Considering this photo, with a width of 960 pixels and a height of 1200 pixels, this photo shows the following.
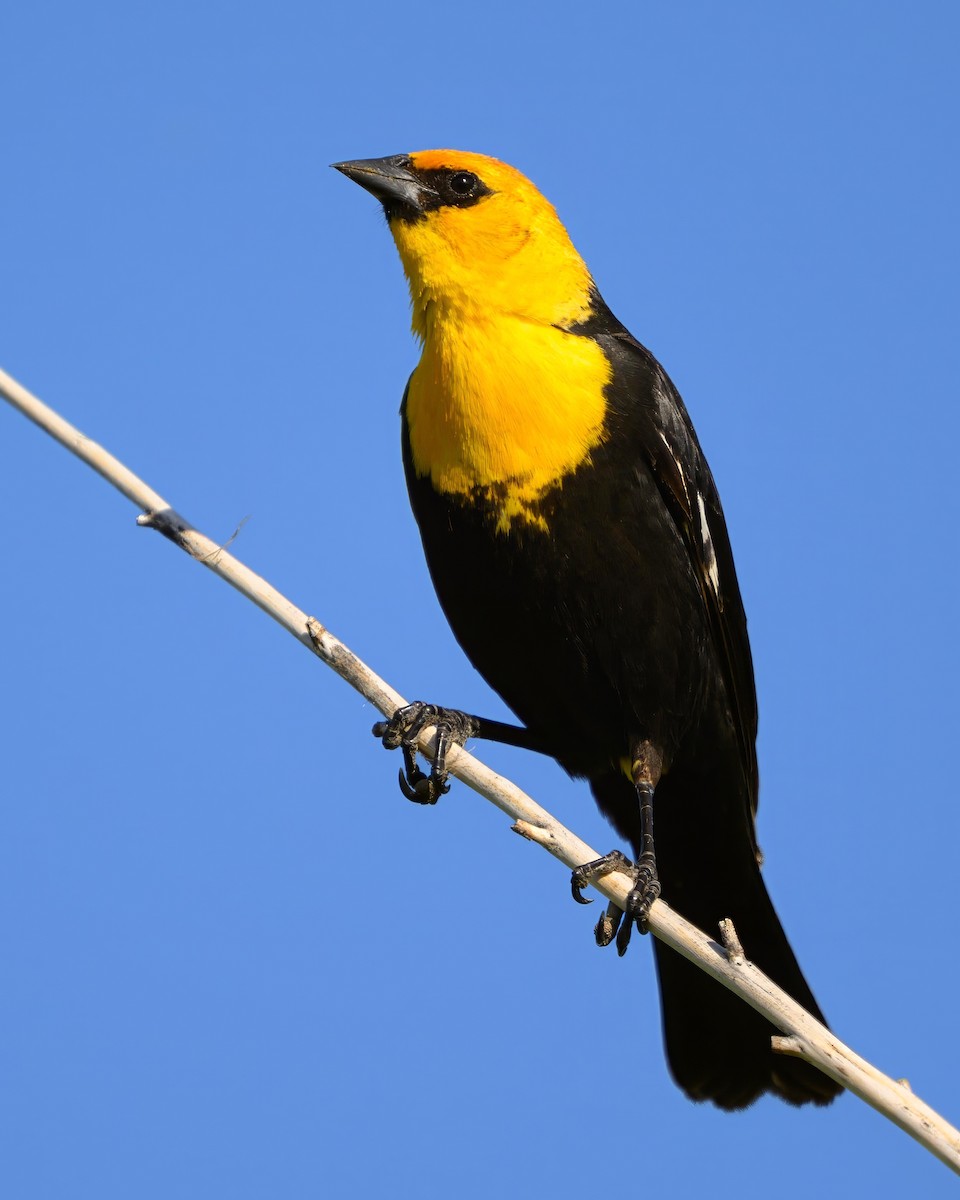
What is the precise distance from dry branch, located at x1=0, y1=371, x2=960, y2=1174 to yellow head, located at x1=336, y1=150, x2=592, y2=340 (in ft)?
3.70

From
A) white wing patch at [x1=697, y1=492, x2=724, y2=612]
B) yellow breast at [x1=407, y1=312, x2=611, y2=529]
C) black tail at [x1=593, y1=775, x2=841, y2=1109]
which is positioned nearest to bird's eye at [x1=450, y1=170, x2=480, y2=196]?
yellow breast at [x1=407, y1=312, x2=611, y2=529]

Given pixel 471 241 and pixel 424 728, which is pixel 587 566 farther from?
pixel 471 241

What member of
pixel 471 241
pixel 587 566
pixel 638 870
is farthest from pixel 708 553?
pixel 471 241

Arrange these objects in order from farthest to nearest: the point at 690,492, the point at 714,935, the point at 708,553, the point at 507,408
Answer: the point at 714,935
the point at 708,553
the point at 690,492
the point at 507,408

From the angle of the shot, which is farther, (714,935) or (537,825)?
(714,935)

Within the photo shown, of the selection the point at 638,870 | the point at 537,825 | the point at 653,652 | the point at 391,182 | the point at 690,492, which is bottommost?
the point at 537,825

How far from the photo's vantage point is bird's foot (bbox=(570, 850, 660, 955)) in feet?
12.0

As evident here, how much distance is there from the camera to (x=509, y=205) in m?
4.22

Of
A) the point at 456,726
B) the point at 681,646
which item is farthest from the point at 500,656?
the point at 681,646

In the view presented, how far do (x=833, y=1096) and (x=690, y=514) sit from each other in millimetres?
1742

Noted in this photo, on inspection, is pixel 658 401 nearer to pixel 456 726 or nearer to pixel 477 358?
pixel 477 358

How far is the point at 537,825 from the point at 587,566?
2.94ft

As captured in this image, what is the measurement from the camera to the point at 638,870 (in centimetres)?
382

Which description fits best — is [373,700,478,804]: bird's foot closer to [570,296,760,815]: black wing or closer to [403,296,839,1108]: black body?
[403,296,839,1108]: black body
